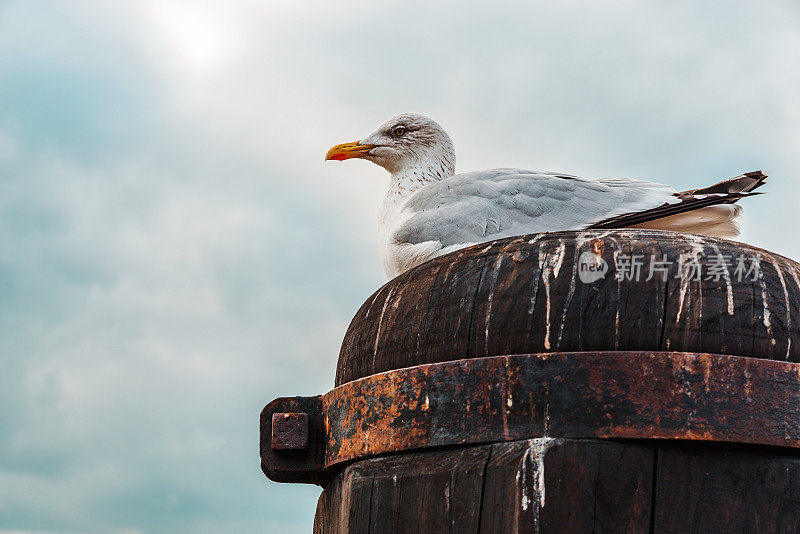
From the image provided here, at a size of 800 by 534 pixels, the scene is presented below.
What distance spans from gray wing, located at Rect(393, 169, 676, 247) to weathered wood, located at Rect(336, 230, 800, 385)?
2.24 meters

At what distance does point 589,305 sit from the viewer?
1.84 metres

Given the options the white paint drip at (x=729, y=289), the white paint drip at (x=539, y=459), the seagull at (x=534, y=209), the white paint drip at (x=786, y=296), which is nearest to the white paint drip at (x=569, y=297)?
the white paint drip at (x=539, y=459)

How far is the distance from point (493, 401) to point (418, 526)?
0.31m

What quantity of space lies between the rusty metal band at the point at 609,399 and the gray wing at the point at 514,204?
8.12 ft

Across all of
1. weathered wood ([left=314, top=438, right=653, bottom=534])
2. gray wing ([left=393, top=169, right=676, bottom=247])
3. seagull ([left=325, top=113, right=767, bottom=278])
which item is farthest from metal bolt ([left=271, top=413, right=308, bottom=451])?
gray wing ([left=393, top=169, right=676, bottom=247])

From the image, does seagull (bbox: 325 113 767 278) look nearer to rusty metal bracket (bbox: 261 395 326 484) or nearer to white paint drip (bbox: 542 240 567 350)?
rusty metal bracket (bbox: 261 395 326 484)

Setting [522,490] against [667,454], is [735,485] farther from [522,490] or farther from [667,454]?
[522,490]

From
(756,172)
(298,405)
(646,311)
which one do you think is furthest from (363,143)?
(646,311)

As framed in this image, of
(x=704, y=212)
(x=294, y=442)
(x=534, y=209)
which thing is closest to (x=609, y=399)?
(x=294, y=442)

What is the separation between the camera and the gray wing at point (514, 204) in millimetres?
4352

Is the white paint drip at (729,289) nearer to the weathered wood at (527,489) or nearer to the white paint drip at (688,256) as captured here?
the white paint drip at (688,256)

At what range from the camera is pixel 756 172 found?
3922mm

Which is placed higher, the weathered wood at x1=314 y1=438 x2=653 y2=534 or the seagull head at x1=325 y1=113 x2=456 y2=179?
the seagull head at x1=325 y1=113 x2=456 y2=179

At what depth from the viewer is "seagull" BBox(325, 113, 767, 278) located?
13.6 ft
